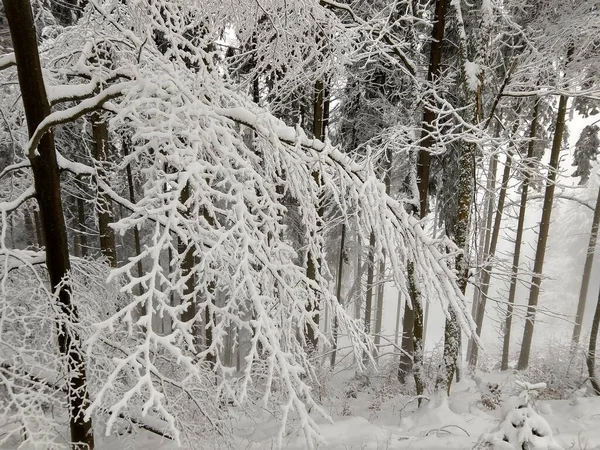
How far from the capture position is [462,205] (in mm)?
6715

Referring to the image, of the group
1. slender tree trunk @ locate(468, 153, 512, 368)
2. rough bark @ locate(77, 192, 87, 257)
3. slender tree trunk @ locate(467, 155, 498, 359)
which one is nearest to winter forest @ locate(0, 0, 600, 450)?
slender tree trunk @ locate(468, 153, 512, 368)

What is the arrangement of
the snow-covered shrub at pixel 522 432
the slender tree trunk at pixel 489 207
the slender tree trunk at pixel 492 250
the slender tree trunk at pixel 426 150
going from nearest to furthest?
the snow-covered shrub at pixel 522 432 < the slender tree trunk at pixel 492 250 < the slender tree trunk at pixel 426 150 < the slender tree trunk at pixel 489 207

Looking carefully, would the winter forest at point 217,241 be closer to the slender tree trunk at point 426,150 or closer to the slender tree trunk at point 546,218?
the slender tree trunk at point 426,150

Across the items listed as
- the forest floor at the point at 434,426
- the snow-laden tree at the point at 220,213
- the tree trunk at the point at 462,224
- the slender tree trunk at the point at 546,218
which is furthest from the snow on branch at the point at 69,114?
the slender tree trunk at the point at 546,218

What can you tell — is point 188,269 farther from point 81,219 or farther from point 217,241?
point 81,219

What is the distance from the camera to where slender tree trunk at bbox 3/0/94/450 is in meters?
2.49

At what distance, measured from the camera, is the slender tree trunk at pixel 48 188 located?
2.49m

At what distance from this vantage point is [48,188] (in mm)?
2859

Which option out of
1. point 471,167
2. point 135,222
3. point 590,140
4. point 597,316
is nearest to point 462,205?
point 471,167

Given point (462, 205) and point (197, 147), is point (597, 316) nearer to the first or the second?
point (462, 205)

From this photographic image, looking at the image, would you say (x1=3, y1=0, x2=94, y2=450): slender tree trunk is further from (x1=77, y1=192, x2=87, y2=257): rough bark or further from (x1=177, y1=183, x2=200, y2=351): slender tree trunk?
(x1=77, y1=192, x2=87, y2=257): rough bark

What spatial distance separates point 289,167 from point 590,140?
19768 millimetres

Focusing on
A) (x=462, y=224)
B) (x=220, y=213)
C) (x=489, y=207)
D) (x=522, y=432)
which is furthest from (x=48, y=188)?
(x=489, y=207)

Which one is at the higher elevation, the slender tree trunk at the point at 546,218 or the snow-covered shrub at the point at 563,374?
the slender tree trunk at the point at 546,218
